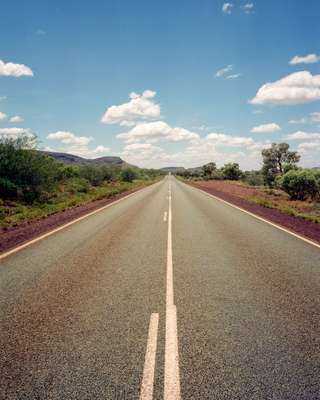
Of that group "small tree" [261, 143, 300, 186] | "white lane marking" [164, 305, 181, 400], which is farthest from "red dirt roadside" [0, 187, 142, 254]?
"small tree" [261, 143, 300, 186]

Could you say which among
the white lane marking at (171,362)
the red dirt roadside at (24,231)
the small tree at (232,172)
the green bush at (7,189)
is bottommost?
the white lane marking at (171,362)

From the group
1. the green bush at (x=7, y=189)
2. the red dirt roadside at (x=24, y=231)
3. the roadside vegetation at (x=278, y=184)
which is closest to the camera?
the red dirt roadside at (x=24, y=231)

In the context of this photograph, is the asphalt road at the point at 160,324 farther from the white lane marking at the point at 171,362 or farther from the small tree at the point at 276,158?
the small tree at the point at 276,158

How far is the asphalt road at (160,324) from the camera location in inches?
97.5

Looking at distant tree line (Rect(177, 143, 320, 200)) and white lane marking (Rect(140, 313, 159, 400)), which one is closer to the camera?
white lane marking (Rect(140, 313, 159, 400))

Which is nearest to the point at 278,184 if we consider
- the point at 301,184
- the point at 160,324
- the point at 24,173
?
the point at 301,184

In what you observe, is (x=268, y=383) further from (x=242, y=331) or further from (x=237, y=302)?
(x=237, y=302)

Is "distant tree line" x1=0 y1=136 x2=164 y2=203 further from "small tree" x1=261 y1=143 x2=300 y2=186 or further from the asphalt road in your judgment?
"small tree" x1=261 y1=143 x2=300 y2=186

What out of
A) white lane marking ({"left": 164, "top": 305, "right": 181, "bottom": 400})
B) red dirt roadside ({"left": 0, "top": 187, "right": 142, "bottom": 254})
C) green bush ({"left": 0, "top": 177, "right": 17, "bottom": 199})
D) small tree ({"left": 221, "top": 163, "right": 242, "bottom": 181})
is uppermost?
small tree ({"left": 221, "top": 163, "right": 242, "bottom": 181})

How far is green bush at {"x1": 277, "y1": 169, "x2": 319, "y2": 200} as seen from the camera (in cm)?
2330

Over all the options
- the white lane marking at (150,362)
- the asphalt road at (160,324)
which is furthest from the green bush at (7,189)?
the white lane marking at (150,362)

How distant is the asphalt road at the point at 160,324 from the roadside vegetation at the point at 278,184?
881 cm

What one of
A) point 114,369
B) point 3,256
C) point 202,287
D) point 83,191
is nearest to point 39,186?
point 83,191

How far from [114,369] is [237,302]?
7.39 ft
